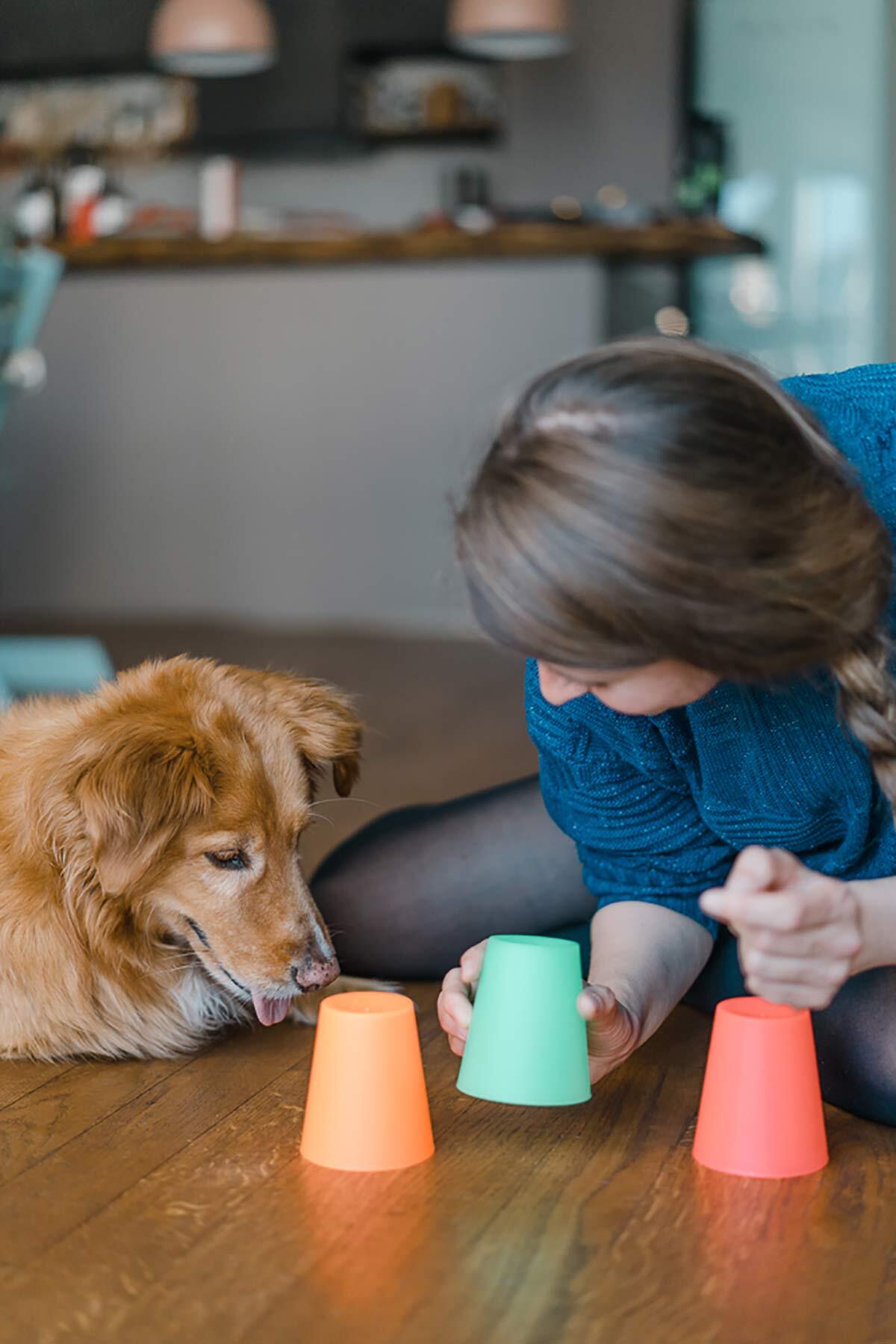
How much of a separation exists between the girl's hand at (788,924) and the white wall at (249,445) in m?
4.93

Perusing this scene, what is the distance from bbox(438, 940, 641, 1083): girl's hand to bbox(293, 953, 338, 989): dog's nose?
210mm

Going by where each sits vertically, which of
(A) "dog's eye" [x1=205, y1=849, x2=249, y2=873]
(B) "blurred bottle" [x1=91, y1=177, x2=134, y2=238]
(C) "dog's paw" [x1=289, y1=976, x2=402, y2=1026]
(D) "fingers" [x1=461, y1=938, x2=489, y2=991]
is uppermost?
(B) "blurred bottle" [x1=91, y1=177, x2=134, y2=238]

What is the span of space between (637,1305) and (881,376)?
910 millimetres

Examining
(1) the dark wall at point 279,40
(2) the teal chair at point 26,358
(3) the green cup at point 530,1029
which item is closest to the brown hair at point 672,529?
(3) the green cup at point 530,1029

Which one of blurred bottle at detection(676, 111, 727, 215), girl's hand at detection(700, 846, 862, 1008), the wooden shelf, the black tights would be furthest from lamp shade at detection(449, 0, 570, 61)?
girl's hand at detection(700, 846, 862, 1008)

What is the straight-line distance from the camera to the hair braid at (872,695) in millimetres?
1263

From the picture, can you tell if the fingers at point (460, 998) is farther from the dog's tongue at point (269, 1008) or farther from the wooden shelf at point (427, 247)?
the wooden shelf at point (427, 247)

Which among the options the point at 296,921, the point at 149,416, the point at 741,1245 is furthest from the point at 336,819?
the point at 149,416

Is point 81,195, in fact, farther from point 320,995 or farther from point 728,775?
point 728,775

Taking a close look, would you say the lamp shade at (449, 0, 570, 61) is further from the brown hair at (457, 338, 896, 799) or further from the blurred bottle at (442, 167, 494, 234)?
the brown hair at (457, 338, 896, 799)

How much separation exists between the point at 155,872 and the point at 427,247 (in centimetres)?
453

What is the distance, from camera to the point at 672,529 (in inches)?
45.4

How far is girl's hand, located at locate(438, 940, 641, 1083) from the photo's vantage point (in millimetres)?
1434

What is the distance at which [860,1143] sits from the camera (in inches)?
58.4
